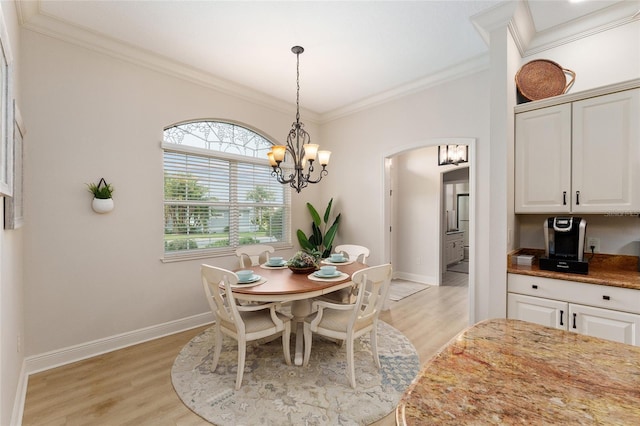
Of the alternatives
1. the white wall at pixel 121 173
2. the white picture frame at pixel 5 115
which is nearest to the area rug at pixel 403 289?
the white wall at pixel 121 173

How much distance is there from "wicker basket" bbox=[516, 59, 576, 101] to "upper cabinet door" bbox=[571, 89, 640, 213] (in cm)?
31

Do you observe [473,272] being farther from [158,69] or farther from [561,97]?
[158,69]

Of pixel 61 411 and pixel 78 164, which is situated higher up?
pixel 78 164

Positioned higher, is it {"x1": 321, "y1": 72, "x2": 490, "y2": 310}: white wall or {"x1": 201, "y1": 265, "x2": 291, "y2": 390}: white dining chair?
{"x1": 321, "y1": 72, "x2": 490, "y2": 310}: white wall

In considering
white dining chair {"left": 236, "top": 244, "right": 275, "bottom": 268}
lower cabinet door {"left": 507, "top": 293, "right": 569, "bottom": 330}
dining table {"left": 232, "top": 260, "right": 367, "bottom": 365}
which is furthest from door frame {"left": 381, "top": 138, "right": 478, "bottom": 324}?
white dining chair {"left": 236, "top": 244, "right": 275, "bottom": 268}

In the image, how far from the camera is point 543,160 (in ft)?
8.15

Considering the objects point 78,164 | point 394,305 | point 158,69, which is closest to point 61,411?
point 78,164

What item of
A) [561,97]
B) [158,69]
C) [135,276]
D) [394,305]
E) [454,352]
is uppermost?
[158,69]

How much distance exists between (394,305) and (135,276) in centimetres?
343

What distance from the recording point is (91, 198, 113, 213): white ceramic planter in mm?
2754

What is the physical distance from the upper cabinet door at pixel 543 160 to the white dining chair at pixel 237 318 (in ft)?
8.04

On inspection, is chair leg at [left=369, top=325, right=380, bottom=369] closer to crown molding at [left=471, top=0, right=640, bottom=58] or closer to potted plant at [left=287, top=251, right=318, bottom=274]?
potted plant at [left=287, top=251, right=318, bottom=274]

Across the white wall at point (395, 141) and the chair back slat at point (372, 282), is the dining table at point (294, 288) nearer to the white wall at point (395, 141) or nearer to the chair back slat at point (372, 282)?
the chair back slat at point (372, 282)

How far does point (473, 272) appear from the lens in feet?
10.4
